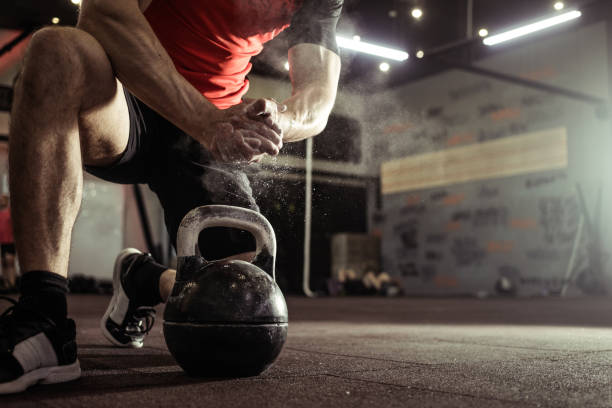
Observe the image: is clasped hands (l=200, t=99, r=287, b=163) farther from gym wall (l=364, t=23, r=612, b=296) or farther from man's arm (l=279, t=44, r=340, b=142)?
gym wall (l=364, t=23, r=612, b=296)

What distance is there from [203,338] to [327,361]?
18.8 inches

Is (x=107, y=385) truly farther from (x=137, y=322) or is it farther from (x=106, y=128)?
(x=137, y=322)

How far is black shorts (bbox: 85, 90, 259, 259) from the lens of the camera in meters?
1.55

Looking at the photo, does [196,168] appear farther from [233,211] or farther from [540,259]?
[540,259]

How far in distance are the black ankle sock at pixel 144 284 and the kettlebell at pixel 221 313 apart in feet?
1.91

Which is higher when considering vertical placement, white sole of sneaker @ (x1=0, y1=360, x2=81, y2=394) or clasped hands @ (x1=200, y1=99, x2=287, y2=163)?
clasped hands @ (x1=200, y1=99, x2=287, y2=163)

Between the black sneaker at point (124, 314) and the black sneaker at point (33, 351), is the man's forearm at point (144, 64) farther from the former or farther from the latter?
the black sneaker at point (124, 314)

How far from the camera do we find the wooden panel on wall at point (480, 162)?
7.62 meters

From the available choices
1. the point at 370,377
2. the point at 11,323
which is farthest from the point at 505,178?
the point at 11,323

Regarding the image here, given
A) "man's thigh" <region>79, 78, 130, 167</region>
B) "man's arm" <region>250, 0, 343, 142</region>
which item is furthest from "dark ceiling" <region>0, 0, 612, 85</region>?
"man's thigh" <region>79, 78, 130, 167</region>

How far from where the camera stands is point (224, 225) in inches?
→ 48.9

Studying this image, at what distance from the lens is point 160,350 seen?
171 centimetres

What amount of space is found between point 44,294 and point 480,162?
8.00 m

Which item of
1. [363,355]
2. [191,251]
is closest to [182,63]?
[191,251]
